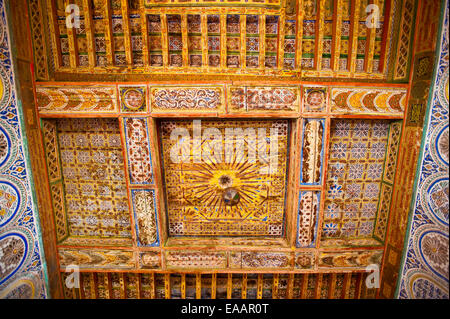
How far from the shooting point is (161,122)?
10.0ft

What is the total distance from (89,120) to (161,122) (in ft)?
3.64

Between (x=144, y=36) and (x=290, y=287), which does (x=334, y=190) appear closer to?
(x=290, y=287)

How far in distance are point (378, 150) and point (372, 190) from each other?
2.16 feet

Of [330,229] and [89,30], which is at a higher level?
[89,30]

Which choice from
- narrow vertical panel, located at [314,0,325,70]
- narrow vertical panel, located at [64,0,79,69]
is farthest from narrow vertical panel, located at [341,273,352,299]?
narrow vertical panel, located at [64,0,79,69]

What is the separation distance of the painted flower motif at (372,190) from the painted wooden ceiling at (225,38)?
1629 millimetres

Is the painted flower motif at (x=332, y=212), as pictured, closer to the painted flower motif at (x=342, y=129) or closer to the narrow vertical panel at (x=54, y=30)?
the painted flower motif at (x=342, y=129)

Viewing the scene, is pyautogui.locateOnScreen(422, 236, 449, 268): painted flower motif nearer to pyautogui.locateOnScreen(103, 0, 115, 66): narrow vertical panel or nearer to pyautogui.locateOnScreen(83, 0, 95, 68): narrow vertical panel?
pyautogui.locateOnScreen(103, 0, 115, 66): narrow vertical panel

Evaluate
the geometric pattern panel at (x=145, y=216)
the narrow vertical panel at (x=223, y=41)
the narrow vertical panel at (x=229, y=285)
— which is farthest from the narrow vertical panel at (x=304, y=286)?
the narrow vertical panel at (x=223, y=41)

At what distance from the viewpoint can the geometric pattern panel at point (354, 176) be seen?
3.04m

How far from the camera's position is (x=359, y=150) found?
3.09 m

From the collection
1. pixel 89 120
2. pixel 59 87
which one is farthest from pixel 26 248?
pixel 59 87

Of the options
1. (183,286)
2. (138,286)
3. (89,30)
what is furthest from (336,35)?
(138,286)

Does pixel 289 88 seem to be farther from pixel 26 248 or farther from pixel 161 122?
pixel 26 248
